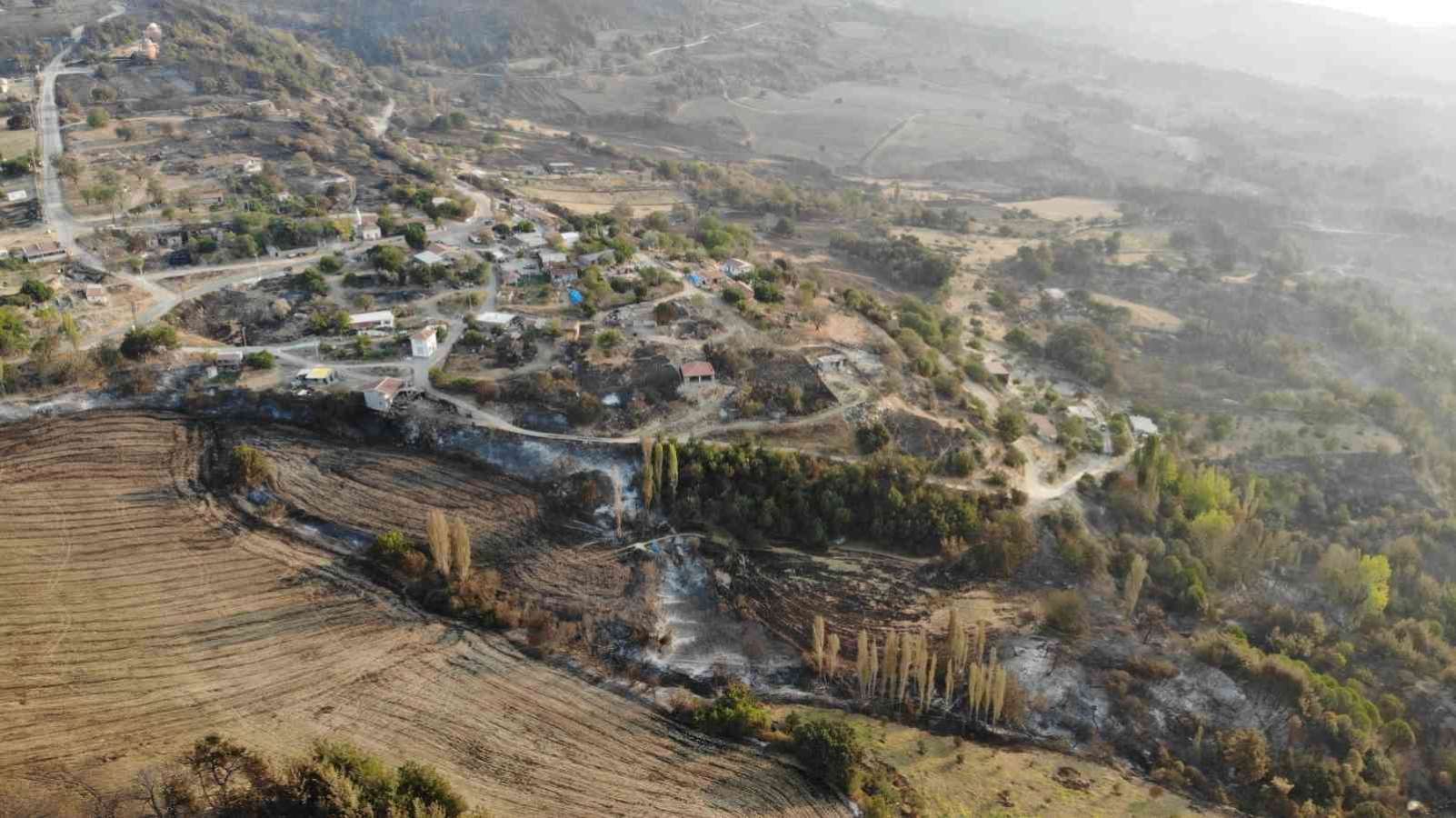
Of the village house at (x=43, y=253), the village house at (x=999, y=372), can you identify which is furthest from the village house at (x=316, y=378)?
the village house at (x=999, y=372)

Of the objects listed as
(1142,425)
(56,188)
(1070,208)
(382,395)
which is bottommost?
(1142,425)

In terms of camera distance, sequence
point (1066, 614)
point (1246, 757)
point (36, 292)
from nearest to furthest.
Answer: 1. point (1246, 757)
2. point (1066, 614)
3. point (36, 292)

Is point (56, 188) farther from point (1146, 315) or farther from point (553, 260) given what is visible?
point (1146, 315)

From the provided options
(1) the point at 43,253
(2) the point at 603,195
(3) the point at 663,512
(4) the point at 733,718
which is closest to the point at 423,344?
Answer: (3) the point at 663,512

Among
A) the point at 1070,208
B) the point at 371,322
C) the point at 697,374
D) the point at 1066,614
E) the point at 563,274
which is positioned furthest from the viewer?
the point at 1070,208

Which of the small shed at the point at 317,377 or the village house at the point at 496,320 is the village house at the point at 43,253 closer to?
the small shed at the point at 317,377

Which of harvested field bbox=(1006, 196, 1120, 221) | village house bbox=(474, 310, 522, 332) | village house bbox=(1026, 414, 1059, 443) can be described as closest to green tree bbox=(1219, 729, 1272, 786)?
village house bbox=(1026, 414, 1059, 443)

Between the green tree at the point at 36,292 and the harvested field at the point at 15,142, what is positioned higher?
the harvested field at the point at 15,142

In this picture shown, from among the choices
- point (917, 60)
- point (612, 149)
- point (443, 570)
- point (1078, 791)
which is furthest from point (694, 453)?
point (917, 60)
